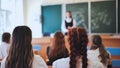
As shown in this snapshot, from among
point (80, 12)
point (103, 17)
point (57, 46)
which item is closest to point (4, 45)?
point (57, 46)

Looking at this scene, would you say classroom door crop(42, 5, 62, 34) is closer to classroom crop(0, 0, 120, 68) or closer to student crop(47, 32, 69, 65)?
classroom crop(0, 0, 120, 68)

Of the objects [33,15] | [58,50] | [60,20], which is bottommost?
[58,50]

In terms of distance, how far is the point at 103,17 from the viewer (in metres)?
6.94

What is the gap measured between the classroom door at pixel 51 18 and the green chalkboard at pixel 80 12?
0.46m

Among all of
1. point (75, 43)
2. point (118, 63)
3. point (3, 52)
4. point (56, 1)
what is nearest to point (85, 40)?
point (75, 43)

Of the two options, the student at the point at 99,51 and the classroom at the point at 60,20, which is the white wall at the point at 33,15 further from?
the student at the point at 99,51

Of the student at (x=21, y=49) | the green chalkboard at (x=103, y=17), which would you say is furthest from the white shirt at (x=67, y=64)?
the green chalkboard at (x=103, y=17)

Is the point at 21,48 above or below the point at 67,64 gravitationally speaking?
above

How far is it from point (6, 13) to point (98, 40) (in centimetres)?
510

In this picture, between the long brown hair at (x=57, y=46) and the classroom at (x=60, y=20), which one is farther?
the classroom at (x=60, y=20)

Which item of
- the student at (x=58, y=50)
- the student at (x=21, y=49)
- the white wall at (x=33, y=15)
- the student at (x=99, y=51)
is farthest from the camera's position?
the white wall at (x=33, y=15)

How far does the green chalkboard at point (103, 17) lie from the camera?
6797mm

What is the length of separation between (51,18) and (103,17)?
1941 mm

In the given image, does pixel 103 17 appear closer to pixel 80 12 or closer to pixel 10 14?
pixel 80 12
